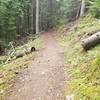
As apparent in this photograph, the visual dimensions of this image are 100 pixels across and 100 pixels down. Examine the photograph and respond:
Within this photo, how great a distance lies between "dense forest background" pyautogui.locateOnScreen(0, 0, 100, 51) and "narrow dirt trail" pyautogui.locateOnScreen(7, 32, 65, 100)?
49.4ft

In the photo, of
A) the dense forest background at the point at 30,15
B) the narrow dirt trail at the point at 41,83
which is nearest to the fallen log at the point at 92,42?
the narrow dirt trail at the point at 41,83

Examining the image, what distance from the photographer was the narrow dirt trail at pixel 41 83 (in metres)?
6.70

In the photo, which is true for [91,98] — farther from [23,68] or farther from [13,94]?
[23,68]

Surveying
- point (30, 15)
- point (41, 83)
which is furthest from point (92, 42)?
point (30, 15)

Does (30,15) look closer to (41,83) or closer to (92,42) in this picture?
(92,42)

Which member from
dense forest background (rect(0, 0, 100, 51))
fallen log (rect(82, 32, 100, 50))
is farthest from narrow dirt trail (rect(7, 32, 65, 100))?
dense forest background (rect(0, 0, 100, 51))

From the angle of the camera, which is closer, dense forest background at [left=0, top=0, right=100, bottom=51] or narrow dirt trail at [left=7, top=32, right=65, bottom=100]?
narrow dirt trail at [left=7, top=32, right=65, bottom=100]

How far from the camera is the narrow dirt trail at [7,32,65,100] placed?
6.70 m

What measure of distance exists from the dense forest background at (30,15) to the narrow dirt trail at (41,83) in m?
15.1

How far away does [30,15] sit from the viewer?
34.4 metres

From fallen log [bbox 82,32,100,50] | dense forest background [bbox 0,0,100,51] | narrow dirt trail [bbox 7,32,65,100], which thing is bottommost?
dense forest background [bbox 0,0,100,51]

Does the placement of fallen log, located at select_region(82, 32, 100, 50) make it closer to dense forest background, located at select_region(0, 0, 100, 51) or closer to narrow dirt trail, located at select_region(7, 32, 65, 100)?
narrow dirt trail, located at select_region(7, 32, 65, 100)

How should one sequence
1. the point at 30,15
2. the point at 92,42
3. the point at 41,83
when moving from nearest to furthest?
1. the point at 41,83
2. the point at 92,42
3. the point at 30,15

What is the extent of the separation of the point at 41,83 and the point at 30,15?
27.9 metres
